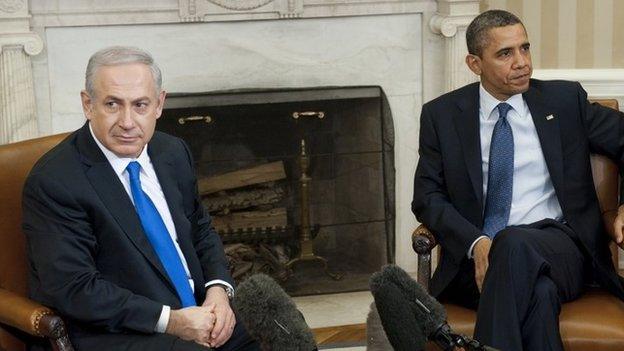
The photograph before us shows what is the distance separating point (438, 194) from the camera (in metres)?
3.61

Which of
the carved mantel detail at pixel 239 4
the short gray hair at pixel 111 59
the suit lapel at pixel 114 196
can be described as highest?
the carved mantel detail at pixel 239 4

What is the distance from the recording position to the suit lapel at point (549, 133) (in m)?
3.57

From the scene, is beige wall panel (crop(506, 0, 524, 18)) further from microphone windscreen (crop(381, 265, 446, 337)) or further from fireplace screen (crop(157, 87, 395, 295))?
microphone windscreen (crop(381, 265, 446, 337))

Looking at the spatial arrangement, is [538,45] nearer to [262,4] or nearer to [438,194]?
[262,4]

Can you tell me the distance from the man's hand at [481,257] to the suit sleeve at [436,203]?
0.10 feet

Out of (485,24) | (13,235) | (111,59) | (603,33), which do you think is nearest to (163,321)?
(13,235)

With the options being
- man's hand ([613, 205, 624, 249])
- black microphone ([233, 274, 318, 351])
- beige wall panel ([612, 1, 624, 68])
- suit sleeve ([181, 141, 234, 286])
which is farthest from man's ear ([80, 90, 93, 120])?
beige wall panel ([612, 1, 624, 68])

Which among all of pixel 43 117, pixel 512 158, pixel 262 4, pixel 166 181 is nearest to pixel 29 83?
pixel 43 117

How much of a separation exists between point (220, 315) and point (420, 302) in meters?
0.84

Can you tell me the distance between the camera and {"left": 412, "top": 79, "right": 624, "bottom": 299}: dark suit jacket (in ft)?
11.6

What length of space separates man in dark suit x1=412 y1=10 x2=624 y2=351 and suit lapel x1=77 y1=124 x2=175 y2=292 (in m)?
1.01

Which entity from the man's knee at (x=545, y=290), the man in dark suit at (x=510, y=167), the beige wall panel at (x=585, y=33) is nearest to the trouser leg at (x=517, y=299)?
the man's knee at (x=545, y=290)

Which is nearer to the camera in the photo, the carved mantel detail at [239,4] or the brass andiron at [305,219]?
the carved mantel detail at [239,4]

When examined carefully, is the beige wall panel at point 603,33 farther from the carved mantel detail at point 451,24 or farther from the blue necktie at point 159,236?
the blue necktie at point 159,236
